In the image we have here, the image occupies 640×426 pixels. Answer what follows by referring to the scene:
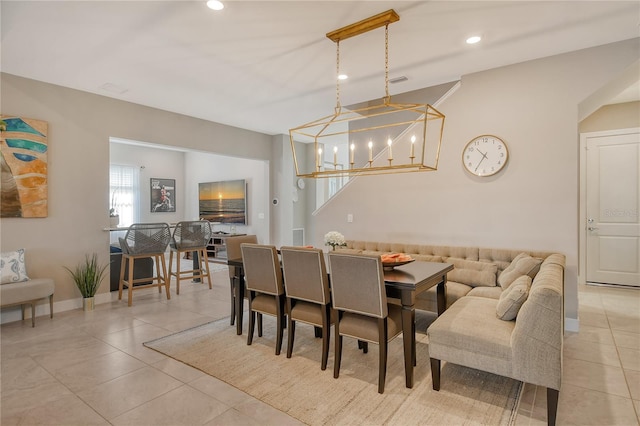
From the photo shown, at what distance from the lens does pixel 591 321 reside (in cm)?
379

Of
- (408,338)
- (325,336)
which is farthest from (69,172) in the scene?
(408,338)

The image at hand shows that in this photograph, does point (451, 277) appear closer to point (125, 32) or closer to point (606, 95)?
point (606, 95)

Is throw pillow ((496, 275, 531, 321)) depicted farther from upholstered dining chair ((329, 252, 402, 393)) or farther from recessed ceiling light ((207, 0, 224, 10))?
recessed ceiling light ((207, 0, 224, 10))

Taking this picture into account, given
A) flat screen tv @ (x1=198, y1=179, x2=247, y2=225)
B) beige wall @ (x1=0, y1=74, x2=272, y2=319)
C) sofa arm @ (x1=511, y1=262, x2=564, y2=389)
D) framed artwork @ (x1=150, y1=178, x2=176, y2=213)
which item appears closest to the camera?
sofa arm @ (x1=511, y1=262, x2=564, y2=389)

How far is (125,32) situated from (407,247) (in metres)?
3.67

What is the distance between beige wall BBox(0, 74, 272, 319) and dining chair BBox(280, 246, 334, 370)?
324 cm

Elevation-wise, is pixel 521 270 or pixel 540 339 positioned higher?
pixel 521 270

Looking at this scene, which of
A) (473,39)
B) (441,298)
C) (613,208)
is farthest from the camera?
(613,208)

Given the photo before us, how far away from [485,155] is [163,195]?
783cm

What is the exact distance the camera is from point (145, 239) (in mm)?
4672

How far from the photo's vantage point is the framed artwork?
8757 mm

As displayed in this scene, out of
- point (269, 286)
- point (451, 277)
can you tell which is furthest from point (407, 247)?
point (269, 286)

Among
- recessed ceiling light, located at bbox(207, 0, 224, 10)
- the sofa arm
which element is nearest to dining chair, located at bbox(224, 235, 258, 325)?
recessed ceiling light, located at bbox(207, 0, 224, 10)

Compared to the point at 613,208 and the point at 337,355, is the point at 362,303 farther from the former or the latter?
the point at 613,208
